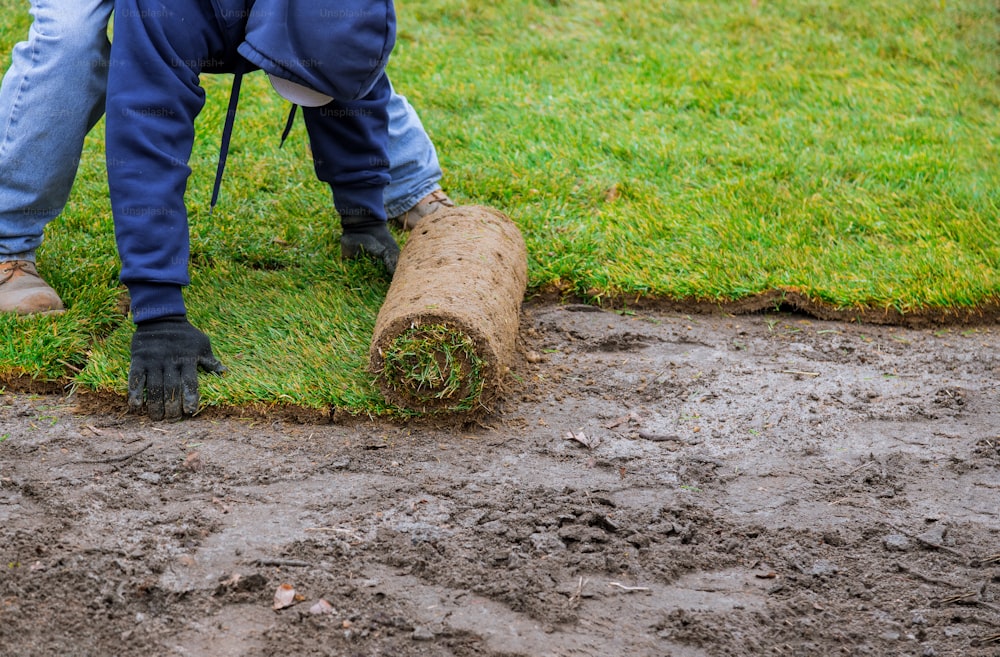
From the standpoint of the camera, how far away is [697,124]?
220 inches

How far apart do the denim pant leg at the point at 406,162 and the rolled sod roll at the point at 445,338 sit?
97cm

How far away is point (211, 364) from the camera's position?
3209 millimetres

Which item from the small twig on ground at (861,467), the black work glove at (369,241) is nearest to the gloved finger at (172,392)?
the black work glove at (369,241)

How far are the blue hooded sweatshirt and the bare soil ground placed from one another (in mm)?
→ 528

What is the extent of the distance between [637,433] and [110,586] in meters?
1.59

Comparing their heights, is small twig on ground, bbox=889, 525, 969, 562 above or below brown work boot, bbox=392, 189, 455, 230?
below

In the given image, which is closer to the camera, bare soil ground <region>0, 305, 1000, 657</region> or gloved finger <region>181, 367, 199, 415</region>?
bare soil ground <region>0, 305, 1000, 657</region>

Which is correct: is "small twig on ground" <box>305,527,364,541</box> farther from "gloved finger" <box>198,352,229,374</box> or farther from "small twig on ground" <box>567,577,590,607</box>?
"gloved finger" <box>198,352,229,374</box>

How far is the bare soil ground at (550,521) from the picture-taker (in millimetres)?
2178

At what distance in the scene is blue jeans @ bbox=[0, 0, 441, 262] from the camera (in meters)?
3.29

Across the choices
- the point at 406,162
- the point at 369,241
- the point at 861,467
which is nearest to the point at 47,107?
the point at 369,241

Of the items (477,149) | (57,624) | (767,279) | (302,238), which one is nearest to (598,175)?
(477,149)

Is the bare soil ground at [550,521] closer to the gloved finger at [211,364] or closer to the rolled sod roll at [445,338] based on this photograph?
the rolled sod roll at [445,338]

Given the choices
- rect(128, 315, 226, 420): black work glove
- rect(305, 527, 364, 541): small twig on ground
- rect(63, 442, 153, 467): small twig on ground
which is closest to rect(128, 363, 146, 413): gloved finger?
rect(128, 315, 226, 420): black work glove
